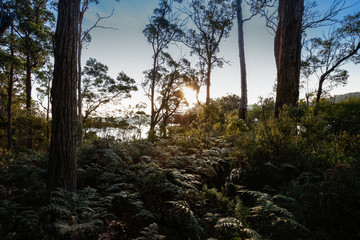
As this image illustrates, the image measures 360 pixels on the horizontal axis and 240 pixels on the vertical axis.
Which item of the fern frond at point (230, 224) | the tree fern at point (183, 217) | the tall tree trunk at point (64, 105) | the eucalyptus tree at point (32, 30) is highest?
the eucalyptus tree at point (32, 30)

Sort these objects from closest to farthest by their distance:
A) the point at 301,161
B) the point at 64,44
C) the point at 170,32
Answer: the point at 64,44
the point at 301,161
the point at 170,32

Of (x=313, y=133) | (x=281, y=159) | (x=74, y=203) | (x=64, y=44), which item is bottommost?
(x=74, y=203)

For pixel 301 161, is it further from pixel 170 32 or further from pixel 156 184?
pixel 170 32

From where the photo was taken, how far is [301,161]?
3.04 meters

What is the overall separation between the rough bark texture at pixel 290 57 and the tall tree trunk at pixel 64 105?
5.60 m

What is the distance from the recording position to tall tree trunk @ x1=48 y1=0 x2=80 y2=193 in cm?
279

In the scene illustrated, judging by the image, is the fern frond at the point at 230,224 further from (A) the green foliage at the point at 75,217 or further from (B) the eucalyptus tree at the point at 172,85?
(B) the eucalyptus tree at the point at 172,85

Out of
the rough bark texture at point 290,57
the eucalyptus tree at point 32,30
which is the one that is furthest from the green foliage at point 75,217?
the eucalyptus tree at point 32,30

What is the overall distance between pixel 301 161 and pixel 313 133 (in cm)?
85

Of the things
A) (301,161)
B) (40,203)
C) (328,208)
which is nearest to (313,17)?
(301,161)

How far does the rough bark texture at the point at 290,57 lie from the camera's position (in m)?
5.03

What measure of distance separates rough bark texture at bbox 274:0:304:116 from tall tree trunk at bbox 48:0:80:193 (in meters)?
5.60

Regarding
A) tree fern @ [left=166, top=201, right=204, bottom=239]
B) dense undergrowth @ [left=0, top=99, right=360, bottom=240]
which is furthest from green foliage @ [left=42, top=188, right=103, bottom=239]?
tree fern @ [left=166, top=201, right=204, bottom=239]

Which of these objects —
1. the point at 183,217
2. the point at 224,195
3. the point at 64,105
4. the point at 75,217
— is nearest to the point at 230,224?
the point at 183,217
